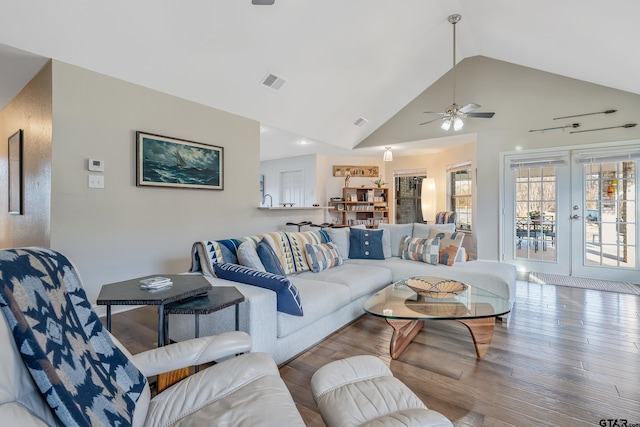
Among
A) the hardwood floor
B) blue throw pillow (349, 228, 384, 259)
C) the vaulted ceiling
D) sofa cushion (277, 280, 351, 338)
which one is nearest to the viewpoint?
the hardwood floor

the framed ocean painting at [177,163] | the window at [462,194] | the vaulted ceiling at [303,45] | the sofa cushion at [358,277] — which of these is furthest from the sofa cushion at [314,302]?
the window at [462,194]

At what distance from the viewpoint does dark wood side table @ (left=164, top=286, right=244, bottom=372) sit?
1651 mm

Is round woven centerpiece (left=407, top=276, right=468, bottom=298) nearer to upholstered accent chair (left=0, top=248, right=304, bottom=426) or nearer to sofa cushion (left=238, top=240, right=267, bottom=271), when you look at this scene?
sofa cushion (left=238, top=240, right=267, bottom=271)

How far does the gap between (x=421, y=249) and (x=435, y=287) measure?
3.66 feet

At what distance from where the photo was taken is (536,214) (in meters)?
5.12

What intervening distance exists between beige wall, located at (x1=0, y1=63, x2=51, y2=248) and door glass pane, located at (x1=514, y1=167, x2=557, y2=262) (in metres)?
6.34

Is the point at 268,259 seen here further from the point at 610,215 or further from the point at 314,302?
the point at 610,215

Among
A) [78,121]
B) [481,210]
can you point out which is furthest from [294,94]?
[481,210]

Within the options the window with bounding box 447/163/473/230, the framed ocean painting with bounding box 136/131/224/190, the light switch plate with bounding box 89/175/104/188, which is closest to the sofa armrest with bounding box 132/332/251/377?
the light switch plate with bounding box 89/175/104/188

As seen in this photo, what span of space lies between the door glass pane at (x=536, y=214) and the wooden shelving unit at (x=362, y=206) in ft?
9.96

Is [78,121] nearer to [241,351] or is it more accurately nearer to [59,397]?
[241,351]

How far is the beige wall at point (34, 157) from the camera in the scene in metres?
2.92

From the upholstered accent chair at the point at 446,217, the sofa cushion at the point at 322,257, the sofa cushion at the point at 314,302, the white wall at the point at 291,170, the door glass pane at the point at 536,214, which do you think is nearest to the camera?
the sofa cushion at the point at 314,302

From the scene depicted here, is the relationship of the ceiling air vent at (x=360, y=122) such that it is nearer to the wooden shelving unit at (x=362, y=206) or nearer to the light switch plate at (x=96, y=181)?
the wooden shelving unit at (x=362, y=206)
